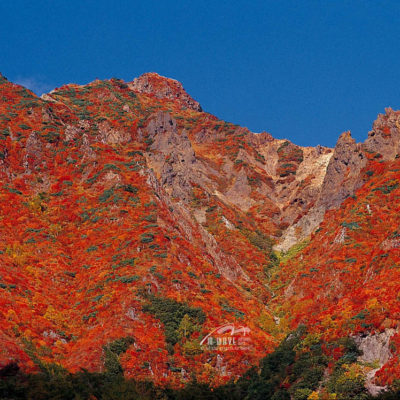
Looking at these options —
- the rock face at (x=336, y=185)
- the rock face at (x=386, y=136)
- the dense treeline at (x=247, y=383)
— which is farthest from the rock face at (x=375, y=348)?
the rock face at (x=386, y=136)

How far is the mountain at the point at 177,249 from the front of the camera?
57.1m

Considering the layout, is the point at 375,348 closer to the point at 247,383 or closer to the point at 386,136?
the point at 247,383

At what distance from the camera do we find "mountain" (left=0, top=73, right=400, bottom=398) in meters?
57.1

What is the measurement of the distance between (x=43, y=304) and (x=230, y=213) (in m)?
48.4

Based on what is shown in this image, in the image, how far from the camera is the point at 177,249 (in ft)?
251

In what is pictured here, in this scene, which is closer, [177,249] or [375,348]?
[375,348]

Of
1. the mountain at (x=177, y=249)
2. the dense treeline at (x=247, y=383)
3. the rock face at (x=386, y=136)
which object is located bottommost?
the dense treeline at (x=247, y=383)

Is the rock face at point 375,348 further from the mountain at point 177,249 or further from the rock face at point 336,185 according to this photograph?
the rock face at point 336,185

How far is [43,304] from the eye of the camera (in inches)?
2500

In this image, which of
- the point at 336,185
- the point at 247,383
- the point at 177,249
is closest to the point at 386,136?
the point at 336,185

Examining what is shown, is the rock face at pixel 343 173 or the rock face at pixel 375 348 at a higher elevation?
the rock face at pixel 343 173

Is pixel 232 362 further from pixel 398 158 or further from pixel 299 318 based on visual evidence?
pixel 398 158

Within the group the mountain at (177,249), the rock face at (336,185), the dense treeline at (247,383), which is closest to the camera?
the dense treeline at (247,383)

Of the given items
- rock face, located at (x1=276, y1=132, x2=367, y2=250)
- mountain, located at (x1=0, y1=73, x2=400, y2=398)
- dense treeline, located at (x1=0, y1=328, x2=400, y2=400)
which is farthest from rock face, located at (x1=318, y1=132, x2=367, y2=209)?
dense treeline, located at (x1=0, y1=328, x2=400, y2=400)
